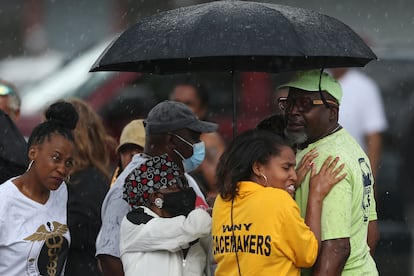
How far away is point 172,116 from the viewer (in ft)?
20.6

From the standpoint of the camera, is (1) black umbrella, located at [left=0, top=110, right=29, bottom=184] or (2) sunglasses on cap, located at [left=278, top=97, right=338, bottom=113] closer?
(2) sunglasses on cap, located at [left=278, top=97, right=338, bottom=113]

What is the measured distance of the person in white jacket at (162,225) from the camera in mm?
5715

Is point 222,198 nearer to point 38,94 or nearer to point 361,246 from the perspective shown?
point 361,246

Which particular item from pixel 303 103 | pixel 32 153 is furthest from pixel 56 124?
pixel 303 103

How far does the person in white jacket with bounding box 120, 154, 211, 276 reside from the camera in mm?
5715

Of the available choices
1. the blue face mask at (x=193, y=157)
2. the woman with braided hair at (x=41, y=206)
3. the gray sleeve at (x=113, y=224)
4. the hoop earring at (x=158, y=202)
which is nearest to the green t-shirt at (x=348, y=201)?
the hoop earring at (x=158, y=202)

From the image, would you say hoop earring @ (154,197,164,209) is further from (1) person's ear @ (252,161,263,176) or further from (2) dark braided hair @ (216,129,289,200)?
(1) person's ear @ (252,161,263,176)

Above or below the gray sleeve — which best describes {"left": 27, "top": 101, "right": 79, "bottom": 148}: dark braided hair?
above

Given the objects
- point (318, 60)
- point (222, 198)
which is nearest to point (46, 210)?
point (222, 198)

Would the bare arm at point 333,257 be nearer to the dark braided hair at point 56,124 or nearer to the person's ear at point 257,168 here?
the person's ear at point 257,168

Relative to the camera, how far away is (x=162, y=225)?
18.8 feet

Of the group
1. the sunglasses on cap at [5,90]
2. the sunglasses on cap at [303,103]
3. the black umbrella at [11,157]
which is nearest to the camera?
the sunglasses on cap at [303,103]

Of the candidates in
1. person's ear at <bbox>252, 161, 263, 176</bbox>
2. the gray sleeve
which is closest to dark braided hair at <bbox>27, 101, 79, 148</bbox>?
the gray sleeve

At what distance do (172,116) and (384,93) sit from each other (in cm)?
619
